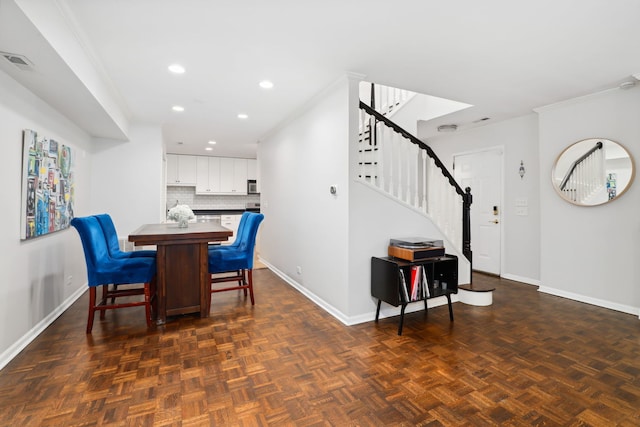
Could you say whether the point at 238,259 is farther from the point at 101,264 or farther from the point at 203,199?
the point at 203,199

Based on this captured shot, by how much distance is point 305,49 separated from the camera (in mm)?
2557

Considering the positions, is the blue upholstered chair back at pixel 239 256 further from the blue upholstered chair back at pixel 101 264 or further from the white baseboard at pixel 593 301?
the white baseboard at pixel 593 301

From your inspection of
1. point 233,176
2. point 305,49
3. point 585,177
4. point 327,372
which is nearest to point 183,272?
point 327,372

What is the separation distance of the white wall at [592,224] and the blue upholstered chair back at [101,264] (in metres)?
4.85

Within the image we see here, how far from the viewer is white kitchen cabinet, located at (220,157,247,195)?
26.7 feet

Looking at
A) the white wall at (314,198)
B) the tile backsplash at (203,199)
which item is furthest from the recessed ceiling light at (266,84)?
the tile backsplash at (203,199)

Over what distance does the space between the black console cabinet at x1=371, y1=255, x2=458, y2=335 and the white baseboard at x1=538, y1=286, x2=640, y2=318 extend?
6.28ft

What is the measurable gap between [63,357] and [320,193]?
2.67 metres

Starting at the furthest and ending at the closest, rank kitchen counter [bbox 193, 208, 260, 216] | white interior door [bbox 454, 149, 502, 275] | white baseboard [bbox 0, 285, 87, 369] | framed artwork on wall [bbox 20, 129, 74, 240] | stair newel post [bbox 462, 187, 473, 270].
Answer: kitchen counter [bbox 193, 208, 260, 216]
white interior door [bbox 454, 149, 502, 275]
stair newel post [bbox 462, 187, 473, 270]
framed artwork on wall [bbox 20, 129, 74, 240]
white baseboard [bbox 0, 285, 87, 369]

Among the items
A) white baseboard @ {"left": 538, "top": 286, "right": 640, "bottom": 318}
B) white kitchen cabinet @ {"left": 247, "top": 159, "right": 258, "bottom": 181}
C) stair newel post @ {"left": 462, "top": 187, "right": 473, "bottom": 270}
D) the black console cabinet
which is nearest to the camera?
the black console cabinet

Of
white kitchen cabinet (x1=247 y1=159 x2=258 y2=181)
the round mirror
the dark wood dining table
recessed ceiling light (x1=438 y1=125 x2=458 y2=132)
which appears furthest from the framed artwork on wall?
the round mirror

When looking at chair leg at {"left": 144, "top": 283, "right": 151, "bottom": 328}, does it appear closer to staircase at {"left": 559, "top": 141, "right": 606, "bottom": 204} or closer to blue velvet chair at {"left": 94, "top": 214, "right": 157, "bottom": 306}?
blue velvet chair at {"left": 94, "top": 214, "right": 157, "bottom": 306}

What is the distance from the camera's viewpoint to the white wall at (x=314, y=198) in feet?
10.3

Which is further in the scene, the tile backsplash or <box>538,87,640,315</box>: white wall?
the tile backsplash
